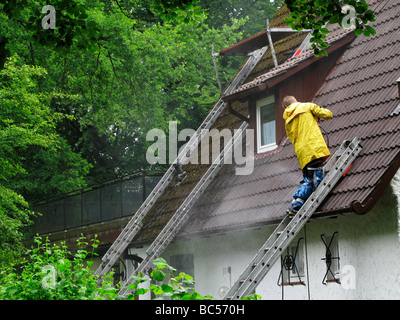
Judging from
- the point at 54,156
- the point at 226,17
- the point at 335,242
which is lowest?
the point at 335,242

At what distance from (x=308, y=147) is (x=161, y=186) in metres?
5.46

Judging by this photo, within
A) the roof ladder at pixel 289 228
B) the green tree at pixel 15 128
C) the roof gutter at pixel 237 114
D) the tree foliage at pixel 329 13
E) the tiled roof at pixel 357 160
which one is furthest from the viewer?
the green tree at pixel 15 128

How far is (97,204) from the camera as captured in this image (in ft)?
74.7

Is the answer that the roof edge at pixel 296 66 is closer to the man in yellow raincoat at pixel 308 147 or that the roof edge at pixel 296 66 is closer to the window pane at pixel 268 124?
the window pane at pixel 268 124

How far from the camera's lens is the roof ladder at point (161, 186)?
47.4ft

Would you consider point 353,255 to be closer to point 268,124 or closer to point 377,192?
point 377,192

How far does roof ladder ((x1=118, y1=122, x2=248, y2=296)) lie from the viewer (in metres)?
13.2

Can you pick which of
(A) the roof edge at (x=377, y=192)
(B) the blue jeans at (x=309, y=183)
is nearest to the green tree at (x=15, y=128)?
(B) the blue jeans at (x=309, y=183)

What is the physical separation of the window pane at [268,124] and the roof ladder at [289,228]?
9.61 feet

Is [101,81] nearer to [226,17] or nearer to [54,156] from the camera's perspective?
[54,156]

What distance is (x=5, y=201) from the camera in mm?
17328
